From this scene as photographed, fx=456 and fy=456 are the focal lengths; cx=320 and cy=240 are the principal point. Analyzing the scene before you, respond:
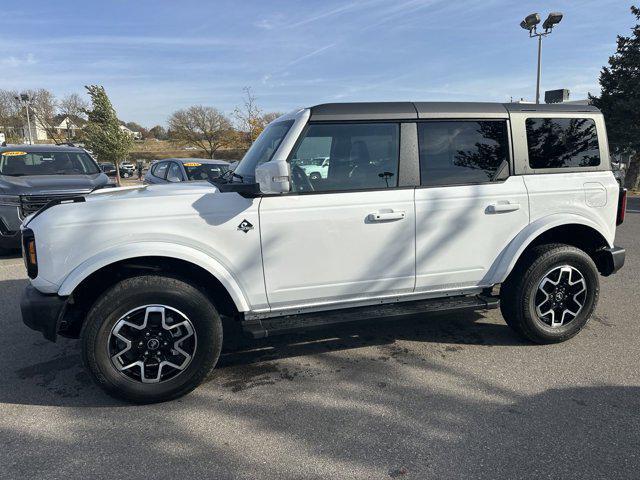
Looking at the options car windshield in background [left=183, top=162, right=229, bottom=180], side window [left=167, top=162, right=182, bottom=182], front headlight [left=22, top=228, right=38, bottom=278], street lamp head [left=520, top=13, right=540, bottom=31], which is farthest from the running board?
street lamp head [left=520, top=13, right=540, bottom=31]

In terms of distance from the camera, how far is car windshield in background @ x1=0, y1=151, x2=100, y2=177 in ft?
26.2

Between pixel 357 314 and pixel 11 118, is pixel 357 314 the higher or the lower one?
the lower one

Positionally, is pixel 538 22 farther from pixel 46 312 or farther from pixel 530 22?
pixel 46 312

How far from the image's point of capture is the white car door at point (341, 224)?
10.7 feet

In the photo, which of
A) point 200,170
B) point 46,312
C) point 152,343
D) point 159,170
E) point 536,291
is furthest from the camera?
point 159,170

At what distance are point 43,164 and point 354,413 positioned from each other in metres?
7.84

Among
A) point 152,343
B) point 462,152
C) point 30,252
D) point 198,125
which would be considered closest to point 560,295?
point 462,152

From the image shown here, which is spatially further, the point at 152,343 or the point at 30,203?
the point at 30,203

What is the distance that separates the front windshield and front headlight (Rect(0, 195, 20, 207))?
479 centimetres

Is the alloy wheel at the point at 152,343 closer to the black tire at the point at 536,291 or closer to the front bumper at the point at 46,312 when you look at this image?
the front bumper at the point at 46,312

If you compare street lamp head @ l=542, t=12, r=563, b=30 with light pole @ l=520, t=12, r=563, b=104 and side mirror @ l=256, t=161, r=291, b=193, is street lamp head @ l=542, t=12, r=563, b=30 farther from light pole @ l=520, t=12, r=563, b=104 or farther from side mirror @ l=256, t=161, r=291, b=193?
side mirror @ l=256, t=161, r=291, b=193

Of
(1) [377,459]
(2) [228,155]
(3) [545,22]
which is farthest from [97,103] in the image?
(2) [228,155]

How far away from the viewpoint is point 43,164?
325 inches

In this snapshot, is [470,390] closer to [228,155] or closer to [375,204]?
[375,204]
